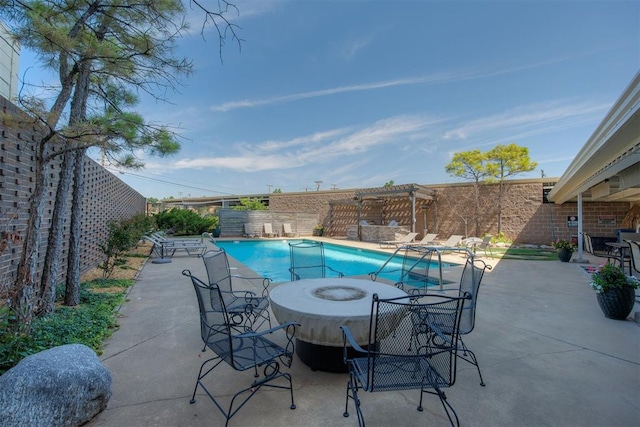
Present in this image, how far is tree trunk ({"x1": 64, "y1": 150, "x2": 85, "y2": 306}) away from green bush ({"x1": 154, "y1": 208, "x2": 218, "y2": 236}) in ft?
41.2

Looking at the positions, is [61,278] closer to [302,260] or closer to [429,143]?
[302,260]

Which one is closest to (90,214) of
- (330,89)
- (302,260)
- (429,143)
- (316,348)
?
(302,260)

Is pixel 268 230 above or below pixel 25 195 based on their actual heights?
below

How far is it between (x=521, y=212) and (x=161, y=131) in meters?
15.4

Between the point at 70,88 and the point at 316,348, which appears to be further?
the point at 70,88

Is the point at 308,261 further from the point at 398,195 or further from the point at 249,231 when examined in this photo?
the point at 249,231

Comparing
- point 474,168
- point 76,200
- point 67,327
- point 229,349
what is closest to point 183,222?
point 76,200

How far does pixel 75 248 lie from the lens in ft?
14.2

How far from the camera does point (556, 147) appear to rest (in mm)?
16047

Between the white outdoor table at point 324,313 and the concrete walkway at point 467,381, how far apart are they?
0.16 meters

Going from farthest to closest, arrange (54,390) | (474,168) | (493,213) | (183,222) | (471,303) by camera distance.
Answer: (183,222) < (474,168) < (493,213) < (471,303) < (54,390)

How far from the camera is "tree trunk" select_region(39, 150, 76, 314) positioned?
3574mm

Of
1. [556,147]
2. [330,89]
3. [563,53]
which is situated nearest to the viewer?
[563,53]

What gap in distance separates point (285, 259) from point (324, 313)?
375 inches
